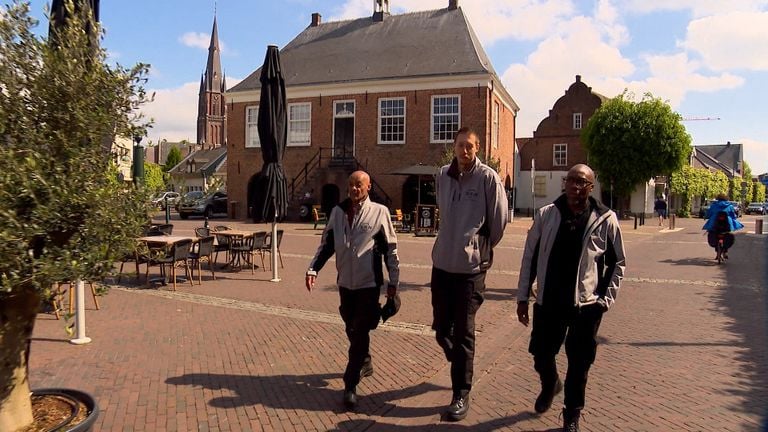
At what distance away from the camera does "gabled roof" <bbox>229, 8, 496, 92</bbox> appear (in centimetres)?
2656

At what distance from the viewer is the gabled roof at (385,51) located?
2656 cm

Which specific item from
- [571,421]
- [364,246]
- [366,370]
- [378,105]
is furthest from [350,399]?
[378,105]

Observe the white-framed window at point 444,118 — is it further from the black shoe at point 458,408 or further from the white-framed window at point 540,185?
the black shoe at point 458,408

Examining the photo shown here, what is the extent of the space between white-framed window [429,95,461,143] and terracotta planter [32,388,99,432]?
23.6 m

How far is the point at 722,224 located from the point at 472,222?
11.8m

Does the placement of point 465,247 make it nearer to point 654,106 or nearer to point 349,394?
point 349,394

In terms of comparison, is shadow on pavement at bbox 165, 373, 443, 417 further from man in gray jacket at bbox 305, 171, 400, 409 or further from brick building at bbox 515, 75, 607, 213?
brick building at bbox 515, 75, 607, 213

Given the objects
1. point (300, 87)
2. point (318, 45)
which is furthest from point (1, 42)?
point (318, 45)

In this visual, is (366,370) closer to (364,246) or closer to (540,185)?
(364,246)

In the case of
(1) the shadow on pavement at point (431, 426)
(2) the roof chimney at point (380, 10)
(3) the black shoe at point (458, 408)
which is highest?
(2) the roof chimney at point (380, 10)

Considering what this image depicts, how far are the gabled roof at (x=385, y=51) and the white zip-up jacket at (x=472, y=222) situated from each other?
880 inches

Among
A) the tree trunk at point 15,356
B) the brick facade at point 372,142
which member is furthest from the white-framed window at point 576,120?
the tree trunk at point 15,356

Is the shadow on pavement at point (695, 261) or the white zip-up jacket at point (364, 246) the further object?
the shadow on pavement at point (695, 261)

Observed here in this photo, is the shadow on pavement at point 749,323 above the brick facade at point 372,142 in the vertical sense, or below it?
below
